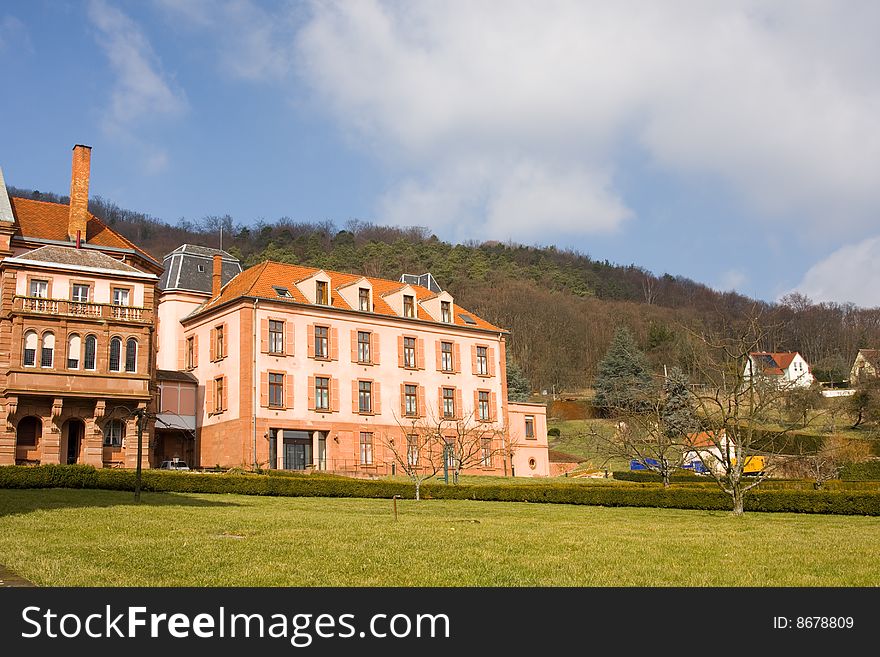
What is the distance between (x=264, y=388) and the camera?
4681 cm

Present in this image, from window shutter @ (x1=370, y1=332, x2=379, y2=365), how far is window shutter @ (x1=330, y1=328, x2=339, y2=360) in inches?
93.9

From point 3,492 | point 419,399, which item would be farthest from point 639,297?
point 3,492

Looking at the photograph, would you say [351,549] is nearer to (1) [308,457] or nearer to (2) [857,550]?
(2) [857,550]

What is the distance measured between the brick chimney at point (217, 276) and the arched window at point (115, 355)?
54.5ft

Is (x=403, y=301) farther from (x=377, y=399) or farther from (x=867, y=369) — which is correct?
(x=867, y=369)

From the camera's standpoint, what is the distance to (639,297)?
129125 millimetres

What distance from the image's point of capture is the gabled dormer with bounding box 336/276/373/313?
5200 centimetres

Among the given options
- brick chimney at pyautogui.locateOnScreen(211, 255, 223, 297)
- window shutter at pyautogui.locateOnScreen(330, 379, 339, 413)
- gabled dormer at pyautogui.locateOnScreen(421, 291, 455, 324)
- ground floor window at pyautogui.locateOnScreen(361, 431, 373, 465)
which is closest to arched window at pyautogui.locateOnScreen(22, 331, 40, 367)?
window shutter at pyautogui.locateOnScreen(330, 379, 339, 413)

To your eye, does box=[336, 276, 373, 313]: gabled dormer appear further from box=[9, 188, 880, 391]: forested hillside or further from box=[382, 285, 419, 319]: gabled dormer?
box=[9, 188, 880, 391]: forested hillside

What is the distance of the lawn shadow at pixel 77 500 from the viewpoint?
20047mm

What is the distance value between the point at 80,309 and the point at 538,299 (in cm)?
6816

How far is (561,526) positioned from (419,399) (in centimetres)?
3443

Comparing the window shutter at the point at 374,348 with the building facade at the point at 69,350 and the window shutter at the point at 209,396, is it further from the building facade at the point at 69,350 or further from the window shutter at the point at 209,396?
the building facade at the point at 69,350
